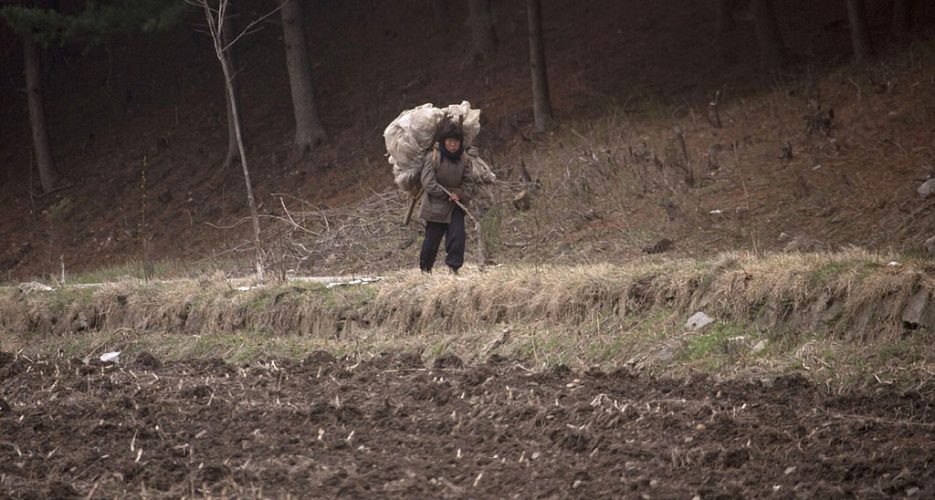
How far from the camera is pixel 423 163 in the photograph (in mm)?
11000

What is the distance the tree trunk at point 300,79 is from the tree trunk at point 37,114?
6.03 m

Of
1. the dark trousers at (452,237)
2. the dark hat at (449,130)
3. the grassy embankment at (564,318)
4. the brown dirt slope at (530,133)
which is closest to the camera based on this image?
the grassy embankment at (564,318)

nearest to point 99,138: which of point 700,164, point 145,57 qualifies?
point 145,57

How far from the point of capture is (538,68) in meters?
20.3

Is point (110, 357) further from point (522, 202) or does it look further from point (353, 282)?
point (522, 202)

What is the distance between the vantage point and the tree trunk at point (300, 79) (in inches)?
909

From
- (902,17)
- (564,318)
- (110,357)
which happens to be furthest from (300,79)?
(564,318)

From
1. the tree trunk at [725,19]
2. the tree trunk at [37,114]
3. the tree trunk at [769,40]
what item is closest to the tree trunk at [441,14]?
the tree trunk at [725,19]

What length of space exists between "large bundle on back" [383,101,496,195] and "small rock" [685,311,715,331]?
9.95ft

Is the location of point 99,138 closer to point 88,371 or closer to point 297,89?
point 297,89

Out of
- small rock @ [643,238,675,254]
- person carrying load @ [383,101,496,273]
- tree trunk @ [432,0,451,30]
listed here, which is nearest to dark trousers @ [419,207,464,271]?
person carrying load @ [383,101,496,273]

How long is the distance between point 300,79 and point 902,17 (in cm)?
1155

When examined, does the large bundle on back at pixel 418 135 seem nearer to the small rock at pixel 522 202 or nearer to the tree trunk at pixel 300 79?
the small rock at pixel 522 202

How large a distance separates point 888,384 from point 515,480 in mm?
2713
